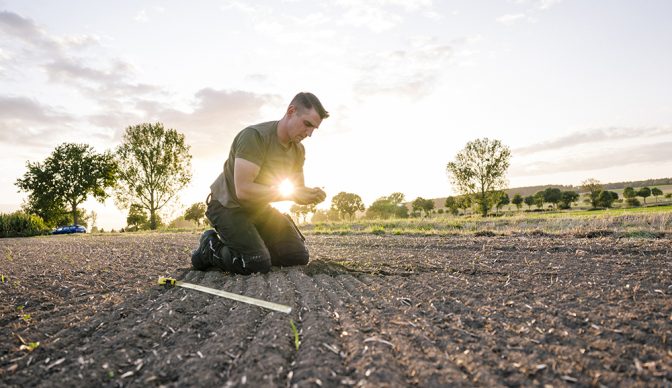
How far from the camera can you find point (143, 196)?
109 feet

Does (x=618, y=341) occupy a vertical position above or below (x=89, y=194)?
below

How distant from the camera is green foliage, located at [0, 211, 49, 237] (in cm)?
1934

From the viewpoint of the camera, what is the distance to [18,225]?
2000 cm

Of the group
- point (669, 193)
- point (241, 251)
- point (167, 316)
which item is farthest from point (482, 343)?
point (669, 193)

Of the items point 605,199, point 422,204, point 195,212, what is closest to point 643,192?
point 605,199

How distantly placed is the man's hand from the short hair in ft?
2.63

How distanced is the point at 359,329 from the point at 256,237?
238cm

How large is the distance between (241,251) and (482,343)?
2.80 meters

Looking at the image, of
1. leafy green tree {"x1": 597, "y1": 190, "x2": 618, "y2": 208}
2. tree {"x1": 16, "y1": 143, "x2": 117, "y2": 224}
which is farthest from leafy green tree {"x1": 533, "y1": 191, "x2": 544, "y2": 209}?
tree {"x1": 16, "y1": 143, "x2": 117, "y2": 224}

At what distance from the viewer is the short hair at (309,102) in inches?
160

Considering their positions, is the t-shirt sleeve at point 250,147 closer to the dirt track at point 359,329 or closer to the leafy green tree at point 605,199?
the dirt track at point 359,329

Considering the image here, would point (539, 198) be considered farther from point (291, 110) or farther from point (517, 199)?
point (291, 110)

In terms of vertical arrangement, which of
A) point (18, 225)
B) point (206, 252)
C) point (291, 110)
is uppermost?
point (291, 110)

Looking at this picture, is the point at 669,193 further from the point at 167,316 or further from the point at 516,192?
the point at 167,316
